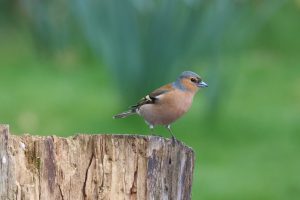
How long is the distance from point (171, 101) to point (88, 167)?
1.79 metres

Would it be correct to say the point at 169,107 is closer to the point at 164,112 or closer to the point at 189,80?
the point at 164,112

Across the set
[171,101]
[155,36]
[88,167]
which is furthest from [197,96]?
[88,167]

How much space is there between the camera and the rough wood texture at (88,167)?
465 centimetres

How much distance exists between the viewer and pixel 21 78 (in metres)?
12.9

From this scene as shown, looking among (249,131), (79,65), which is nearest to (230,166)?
(249,131)

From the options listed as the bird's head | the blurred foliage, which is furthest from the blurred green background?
the bird's head

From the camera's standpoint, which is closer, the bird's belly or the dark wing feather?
the bird's belly

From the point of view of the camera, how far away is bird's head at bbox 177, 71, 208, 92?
6.59 m

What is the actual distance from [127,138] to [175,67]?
5.60 m

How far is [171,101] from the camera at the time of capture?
21.4ft

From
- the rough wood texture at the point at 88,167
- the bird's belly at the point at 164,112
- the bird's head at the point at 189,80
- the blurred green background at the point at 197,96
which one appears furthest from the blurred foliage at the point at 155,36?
the rough wood texture at the point at 88,167

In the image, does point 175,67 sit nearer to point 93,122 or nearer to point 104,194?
point 93,122

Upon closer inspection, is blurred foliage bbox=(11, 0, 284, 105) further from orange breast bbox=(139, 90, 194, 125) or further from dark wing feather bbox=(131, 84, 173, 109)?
orange breast bbox=(139, 90, 194, 125)

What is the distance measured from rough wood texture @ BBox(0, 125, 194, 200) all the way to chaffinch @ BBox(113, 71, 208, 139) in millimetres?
1506
